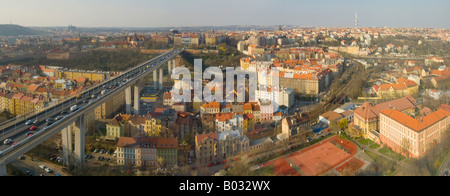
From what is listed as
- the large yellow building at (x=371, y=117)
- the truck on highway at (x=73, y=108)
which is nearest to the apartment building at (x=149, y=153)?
the truck on highway at (x=73, y=108)

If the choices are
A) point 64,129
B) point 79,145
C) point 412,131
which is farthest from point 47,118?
point 412,131

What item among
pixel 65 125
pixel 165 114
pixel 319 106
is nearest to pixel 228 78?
pixel 319 106

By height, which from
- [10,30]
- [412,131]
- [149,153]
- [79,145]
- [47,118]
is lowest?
[149,153]

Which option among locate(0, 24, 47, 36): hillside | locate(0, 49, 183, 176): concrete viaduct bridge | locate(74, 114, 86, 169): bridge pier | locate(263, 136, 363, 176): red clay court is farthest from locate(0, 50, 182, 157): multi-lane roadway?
locate(0, 24, 47, 36): hillside

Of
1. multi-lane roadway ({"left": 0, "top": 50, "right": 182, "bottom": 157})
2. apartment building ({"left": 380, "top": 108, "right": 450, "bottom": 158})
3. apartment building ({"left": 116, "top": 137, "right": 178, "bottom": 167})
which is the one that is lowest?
apartment building ({"left": 116, "top": 137, "right": 178, "bottom": 167})

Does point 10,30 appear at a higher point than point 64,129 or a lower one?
higher

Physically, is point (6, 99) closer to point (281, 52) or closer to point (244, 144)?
point (244, 144)

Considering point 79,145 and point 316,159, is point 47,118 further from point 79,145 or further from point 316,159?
point 316,159

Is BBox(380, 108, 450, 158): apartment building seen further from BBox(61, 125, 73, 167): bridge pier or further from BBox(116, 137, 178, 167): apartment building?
BBox(61, 125, 73, 167): bridge pier
